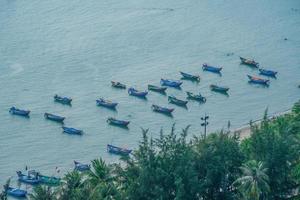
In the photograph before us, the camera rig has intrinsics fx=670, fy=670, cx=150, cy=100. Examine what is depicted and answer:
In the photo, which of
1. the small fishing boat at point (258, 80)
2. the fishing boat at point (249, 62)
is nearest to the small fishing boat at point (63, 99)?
the small fishing boat at point (258, 80)

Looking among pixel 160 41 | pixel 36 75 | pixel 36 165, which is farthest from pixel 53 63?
pixel 36 165

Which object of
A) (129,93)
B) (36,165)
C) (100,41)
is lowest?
(36,165)

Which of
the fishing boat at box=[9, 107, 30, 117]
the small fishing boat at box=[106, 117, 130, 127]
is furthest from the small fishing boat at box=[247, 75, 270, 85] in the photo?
the fishing boat at box=[9, 107, 30, 117]

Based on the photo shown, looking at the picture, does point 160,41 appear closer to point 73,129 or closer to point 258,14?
point 258,14

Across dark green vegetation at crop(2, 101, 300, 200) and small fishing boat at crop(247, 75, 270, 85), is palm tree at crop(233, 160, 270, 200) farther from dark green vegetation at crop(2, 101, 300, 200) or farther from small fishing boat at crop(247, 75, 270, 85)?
small fishing boat at crop(247, 75, 270, 85)

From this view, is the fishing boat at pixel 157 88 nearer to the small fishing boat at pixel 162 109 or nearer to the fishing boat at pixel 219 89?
the small fishing boat at pixel 162 109
